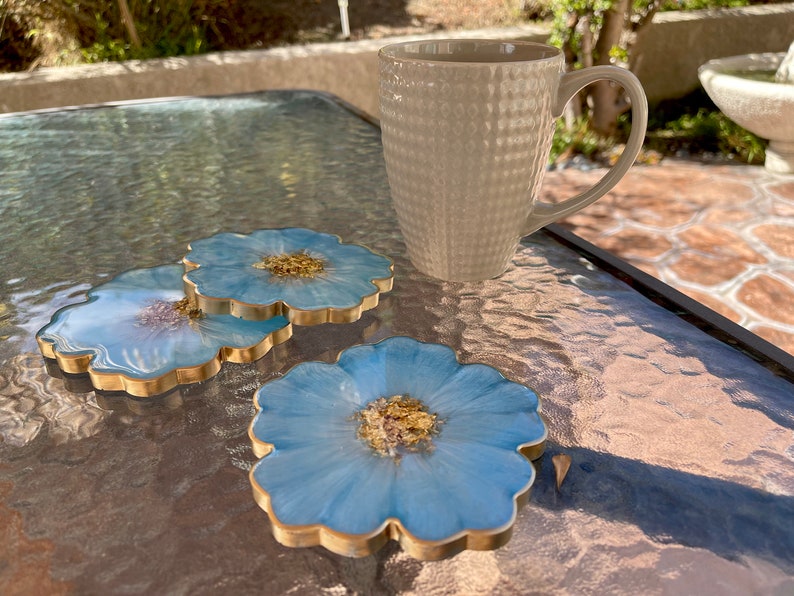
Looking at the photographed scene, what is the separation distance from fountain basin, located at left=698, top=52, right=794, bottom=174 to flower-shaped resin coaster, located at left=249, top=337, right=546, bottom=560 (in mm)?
2834

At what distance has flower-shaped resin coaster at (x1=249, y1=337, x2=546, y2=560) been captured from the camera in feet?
1.06

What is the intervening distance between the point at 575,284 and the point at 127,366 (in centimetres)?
41

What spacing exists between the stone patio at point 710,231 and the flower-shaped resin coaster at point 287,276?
1492mm

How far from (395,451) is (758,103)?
297 centimetres

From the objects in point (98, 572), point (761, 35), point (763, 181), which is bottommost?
point (763, 181)

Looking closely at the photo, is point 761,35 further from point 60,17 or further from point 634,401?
point 634,401

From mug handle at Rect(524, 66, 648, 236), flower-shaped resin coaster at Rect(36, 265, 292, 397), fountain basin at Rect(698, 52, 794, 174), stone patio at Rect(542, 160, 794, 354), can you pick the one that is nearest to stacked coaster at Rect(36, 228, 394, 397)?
flower-shaped resin coaster at Rect(36, 265, 292, 397)

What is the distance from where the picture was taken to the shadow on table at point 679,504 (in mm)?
354

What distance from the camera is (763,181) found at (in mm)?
2850

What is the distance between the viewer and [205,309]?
1.69ft

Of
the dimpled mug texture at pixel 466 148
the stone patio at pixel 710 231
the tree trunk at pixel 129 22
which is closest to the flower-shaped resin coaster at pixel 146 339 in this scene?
the dimpled mug texture at pixel 466 148

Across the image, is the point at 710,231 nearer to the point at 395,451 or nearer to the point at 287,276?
the point at 287,276

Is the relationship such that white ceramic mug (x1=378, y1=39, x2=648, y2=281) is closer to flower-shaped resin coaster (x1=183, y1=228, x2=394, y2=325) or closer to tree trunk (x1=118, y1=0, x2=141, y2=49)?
flower-shaped resin coaster (x1=183, y1=228, x2=394, y2=325)

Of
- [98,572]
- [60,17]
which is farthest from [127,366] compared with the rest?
[60,17]
